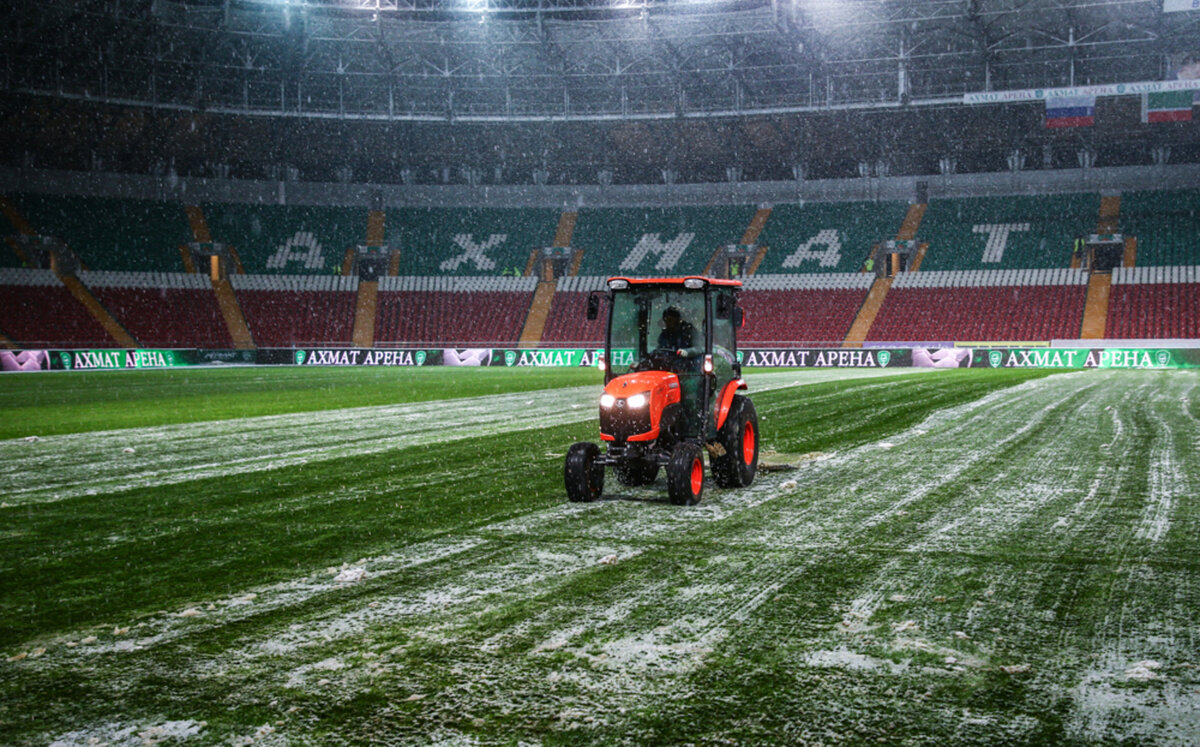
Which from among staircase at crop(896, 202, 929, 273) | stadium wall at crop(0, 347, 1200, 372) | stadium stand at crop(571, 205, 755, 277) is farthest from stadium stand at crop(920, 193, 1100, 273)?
stadium stand at crop(571, 205, 755, 277)

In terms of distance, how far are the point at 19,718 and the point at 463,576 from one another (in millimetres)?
2751

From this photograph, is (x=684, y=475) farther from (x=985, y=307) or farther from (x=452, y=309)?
(x=452, y=309)

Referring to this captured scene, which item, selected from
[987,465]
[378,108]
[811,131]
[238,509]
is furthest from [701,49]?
[238,509]

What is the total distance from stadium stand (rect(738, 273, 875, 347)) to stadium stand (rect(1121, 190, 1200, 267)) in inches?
493

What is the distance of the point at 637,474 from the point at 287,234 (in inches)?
1816

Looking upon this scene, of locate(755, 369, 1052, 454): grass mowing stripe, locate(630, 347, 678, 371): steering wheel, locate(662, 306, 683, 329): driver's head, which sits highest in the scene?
locate(662, 306, 683, 329): driver's head

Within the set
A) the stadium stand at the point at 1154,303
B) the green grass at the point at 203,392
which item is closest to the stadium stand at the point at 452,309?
the green grass at the point at 203,392

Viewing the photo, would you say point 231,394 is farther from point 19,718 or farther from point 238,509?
point 19,718

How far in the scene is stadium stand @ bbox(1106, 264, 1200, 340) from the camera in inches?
1641

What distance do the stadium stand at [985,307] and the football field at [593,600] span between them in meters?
33.1

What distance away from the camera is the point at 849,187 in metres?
52.2

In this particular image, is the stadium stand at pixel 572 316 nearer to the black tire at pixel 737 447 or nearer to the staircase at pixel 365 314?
the staircase at pixel 365 314

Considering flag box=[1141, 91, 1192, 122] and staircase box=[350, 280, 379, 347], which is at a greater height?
flag box=[1141, 91, 1192, 122]

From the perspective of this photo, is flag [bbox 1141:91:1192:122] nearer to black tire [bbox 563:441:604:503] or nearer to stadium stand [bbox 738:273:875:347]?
stadium stand [bbox 738:273:875:347]
